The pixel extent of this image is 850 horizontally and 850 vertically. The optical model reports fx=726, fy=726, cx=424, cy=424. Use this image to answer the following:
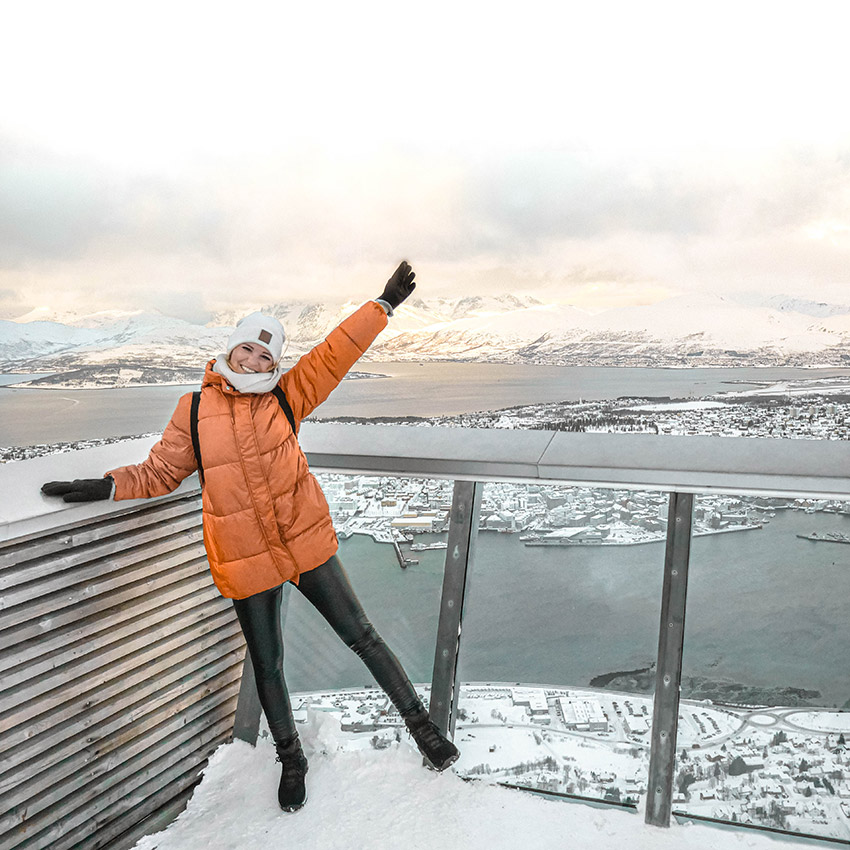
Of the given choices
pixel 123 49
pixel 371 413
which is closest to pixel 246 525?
pixel 371 413

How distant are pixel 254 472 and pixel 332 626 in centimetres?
51

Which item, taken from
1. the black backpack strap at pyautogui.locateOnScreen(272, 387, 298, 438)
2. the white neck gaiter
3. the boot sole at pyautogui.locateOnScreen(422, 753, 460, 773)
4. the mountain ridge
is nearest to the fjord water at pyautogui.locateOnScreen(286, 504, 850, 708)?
the boot sole at pyautogui.locateOnScreen(422, 753, 460, 773)

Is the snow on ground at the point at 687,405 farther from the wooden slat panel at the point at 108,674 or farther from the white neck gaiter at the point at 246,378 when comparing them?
the white neck gaiter at the point at 246,378

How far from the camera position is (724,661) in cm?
196

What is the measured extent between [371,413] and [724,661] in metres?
2.97

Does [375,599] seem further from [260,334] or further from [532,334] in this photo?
[532,334]

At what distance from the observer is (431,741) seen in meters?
2.05

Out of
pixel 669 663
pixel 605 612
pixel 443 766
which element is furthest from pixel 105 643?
pixel 669 663

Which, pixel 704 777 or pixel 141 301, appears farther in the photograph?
pixel 141 301

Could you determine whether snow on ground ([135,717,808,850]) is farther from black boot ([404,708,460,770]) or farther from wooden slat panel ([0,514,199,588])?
wooden slat panel ([0,514,199,588])

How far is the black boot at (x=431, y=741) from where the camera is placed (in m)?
2.05

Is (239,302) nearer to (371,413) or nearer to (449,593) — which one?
(371,413)

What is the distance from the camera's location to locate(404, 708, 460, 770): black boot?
2.05 metres

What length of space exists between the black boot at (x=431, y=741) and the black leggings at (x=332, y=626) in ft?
0.09
